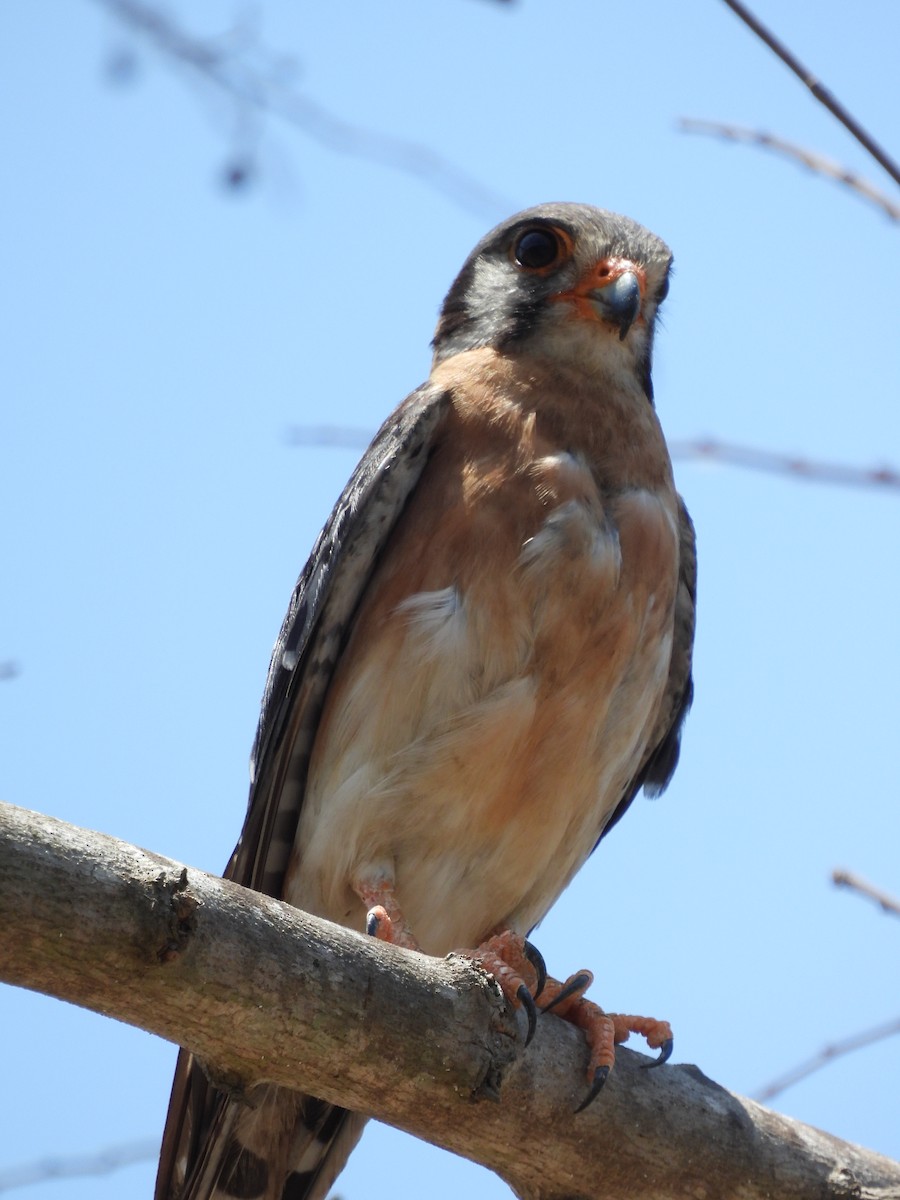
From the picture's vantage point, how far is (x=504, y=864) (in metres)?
4.27

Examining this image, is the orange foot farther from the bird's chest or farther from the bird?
A: the bird's chest

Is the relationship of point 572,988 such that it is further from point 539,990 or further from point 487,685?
point 487,685

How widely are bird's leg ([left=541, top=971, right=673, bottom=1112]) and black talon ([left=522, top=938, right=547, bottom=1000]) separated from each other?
1.6 inches

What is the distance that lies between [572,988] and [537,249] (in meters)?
→ 2.71

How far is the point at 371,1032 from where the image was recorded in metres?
2.78

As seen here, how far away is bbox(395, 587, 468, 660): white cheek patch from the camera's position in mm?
4027

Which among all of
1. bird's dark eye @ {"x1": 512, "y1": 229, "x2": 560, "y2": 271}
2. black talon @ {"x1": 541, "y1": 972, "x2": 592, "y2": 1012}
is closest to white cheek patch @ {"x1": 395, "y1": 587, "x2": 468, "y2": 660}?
black talon @ {"x1": 541, "y1": 972, "x2": 592, "y2": 1012}

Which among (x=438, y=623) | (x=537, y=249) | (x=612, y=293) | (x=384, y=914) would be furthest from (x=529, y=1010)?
(x=537, y=249)

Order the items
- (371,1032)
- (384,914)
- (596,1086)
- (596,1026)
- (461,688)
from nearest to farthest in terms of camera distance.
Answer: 1. (371,1032)
2. (596,1086)
3. (596,1026)
4. (384,914)
5. (461,688)

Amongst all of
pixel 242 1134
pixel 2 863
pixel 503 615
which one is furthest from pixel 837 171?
pixel 242 1134

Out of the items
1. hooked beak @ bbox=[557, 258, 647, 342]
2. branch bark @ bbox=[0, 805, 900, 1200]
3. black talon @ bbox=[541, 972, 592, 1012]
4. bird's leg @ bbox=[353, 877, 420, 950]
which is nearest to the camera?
branch bark @ bbox=[0, 805, 900, 1200]

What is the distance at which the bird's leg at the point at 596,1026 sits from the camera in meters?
3.31

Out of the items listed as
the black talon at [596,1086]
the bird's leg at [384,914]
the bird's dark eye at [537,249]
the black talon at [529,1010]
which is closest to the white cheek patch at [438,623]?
the bird's leg at [384,914]

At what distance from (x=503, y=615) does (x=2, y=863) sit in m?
1.93
